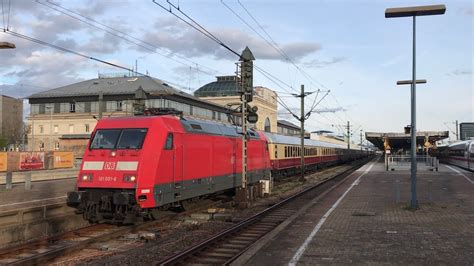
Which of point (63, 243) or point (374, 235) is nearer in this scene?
point (63, 243)

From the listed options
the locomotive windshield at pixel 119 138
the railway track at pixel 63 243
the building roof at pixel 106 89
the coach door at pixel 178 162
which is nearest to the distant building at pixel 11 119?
the building roof at pixel 106 89

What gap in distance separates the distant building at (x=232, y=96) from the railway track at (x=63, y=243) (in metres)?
75.6

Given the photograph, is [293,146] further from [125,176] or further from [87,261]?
[87,261]

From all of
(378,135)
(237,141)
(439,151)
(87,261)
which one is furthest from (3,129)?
(87,261)

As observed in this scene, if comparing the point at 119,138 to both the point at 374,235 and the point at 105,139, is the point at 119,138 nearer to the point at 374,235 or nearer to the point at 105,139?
the point at 105,139

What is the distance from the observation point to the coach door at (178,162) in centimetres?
1304

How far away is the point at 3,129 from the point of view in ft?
291

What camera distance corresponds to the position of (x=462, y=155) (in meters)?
45.1

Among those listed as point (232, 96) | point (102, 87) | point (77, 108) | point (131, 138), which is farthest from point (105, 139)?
point (232, 96)

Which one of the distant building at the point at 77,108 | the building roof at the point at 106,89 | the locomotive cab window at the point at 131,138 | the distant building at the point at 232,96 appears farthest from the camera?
the distant building at the point at 232,96

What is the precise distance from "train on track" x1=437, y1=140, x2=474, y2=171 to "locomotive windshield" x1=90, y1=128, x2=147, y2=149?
1332 inches

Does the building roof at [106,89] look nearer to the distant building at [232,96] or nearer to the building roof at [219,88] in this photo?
the distant building at [232,96]

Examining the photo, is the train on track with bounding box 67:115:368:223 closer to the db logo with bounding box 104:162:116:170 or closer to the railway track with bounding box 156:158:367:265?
the db logo with bounding box 104:162:116:170

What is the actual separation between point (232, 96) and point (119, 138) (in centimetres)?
8100
